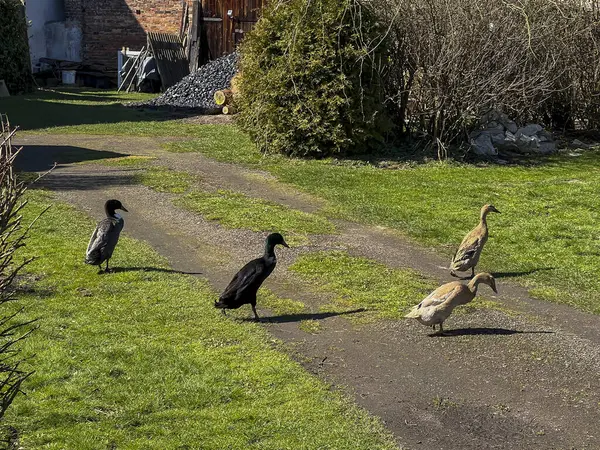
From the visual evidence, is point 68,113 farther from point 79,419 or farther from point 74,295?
point 79,419

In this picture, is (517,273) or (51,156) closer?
(517,273)

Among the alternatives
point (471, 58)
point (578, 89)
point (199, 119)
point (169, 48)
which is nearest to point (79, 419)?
point (471, 58)

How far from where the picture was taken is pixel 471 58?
1817 cm

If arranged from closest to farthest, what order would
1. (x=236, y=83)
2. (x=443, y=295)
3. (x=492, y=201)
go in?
1. (x=443, y=295)
2. (x=492, y=201)
3. (x=236, y=83)

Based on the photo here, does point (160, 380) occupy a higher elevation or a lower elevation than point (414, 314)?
lower

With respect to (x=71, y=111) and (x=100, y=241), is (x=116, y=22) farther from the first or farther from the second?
(x=100, y=241)

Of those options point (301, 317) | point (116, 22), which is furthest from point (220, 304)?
point (116, 22)

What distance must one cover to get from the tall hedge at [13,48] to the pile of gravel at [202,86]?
588cm

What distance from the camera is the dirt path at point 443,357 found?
22.6ft

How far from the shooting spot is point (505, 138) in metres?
19.5

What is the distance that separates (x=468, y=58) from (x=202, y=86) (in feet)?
41.1

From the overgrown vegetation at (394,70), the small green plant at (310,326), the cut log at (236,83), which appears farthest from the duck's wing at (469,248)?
the cut log at (236,83)

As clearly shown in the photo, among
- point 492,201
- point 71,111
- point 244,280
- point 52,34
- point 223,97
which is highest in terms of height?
point 52,34

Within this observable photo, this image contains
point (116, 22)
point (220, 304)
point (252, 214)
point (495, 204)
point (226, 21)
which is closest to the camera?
point (220, 304)
